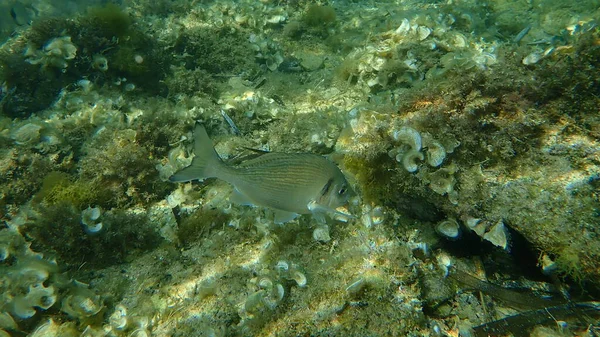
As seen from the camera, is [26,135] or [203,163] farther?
[26,135]

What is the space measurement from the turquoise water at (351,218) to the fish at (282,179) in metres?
0.07

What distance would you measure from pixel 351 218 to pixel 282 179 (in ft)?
2.36

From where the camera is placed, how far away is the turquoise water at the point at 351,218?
2.25 metres

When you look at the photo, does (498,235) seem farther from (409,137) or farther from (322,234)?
(322,234)

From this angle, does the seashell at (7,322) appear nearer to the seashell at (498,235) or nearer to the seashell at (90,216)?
the seashell at (90,216)

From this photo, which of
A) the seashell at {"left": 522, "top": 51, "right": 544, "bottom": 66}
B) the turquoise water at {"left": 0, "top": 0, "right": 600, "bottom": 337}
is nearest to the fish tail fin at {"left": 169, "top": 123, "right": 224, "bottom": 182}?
the turquoise water at {"left": 0, "top": 0, "right": 600, "bottom": 337}

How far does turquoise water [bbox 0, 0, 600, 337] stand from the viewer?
2.25 meters

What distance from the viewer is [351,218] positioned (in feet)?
8.12

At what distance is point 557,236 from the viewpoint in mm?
2174

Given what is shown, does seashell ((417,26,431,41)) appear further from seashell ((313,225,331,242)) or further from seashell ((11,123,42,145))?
seashell ((11,123,42,145))

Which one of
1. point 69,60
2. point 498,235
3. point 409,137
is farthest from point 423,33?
point 69,60

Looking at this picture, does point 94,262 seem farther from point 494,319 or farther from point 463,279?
point 494,319

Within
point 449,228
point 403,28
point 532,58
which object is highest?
point 532,58

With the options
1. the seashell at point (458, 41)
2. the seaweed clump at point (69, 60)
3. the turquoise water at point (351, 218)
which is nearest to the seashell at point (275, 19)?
the seaweed clump at point (69, 60)
